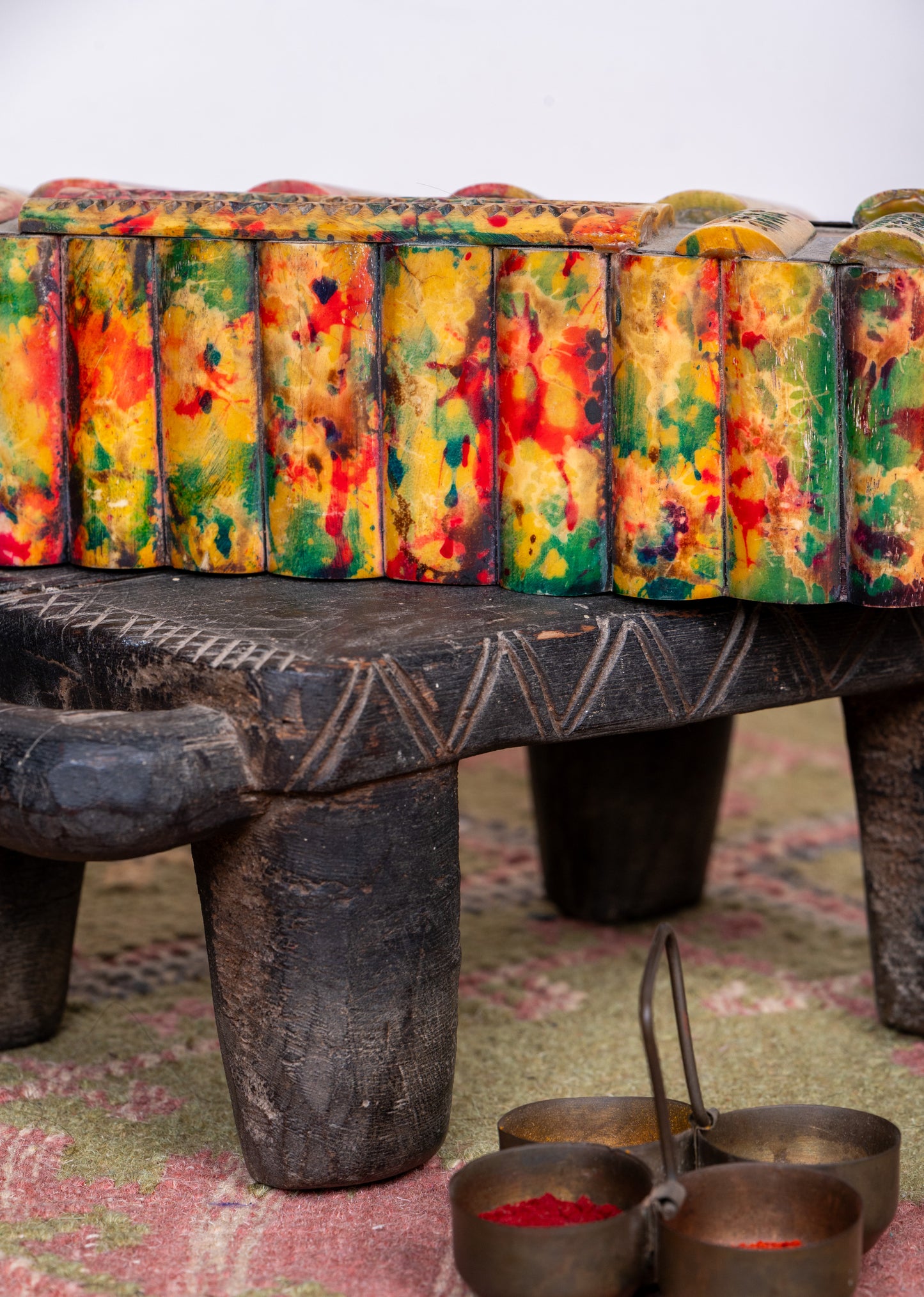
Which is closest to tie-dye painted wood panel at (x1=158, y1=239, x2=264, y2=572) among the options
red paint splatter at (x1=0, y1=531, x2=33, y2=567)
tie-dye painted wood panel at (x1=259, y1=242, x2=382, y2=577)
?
tie-dye painted wood panel at (x1=259, y1=242, x2=382, y2=577)

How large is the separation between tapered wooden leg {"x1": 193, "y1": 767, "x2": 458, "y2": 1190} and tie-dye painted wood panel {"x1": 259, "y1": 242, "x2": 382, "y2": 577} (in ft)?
0.78

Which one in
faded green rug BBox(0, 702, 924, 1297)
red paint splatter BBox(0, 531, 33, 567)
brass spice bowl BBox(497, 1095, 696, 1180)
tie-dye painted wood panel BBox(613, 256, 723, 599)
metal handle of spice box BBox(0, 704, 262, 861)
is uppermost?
tie-dye painted wood panel BBox(613, 256, 723, 599)

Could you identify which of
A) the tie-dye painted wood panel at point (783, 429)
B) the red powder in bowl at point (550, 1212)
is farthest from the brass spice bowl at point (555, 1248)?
the tie-dye painted wood panel at point (783, 429)

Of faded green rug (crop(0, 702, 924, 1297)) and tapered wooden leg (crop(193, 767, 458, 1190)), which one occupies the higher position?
tapered wooden leg (crop(193, 767, 458, 1190))

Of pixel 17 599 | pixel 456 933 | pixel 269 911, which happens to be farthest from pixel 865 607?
pixel 17 599

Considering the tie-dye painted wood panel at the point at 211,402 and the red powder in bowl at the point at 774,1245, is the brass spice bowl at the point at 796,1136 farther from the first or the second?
the tie-dye painted wood panel at the point at 211,402

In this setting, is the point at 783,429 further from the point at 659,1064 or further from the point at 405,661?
the point at 659,1064

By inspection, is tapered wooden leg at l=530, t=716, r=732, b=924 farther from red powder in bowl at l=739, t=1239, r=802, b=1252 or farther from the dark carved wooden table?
red powder in bowl at l=739, t=1239, r=802, b=1252

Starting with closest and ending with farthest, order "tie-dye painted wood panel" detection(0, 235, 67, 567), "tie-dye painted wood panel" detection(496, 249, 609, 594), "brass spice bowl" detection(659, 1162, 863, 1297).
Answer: "brass spice bowl" detection(659, 1162, 863, 1297), "tie-dye painted wood panel" detection(496, 249, 609, 594), "tie-dye painted wood panel" detection(0, 235, 67, 567)

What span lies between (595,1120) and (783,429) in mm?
469

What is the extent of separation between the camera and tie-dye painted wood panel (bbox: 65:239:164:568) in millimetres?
1195

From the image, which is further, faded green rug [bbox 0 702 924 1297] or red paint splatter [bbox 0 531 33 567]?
red paint splatter [bbox 0 531 33 567]

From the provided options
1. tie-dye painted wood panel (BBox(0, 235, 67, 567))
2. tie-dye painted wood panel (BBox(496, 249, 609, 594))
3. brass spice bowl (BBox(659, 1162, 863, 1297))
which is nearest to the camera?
brass spice bowl (BBox(659, 1162, 863, 1297))

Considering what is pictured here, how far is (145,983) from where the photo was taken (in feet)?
4.86
